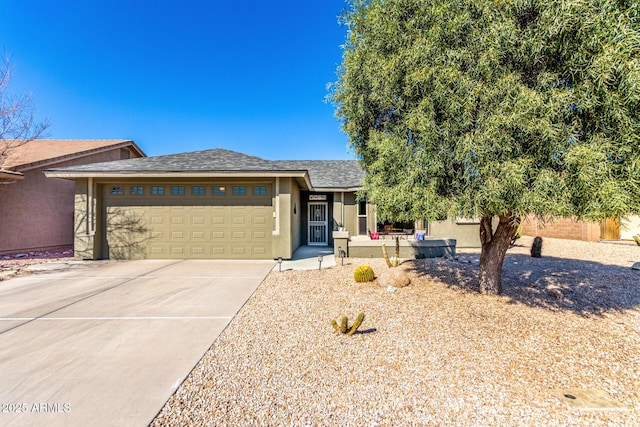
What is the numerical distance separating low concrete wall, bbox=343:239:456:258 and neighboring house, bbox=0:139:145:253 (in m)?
14.1

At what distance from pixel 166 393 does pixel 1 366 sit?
2243 millimetres

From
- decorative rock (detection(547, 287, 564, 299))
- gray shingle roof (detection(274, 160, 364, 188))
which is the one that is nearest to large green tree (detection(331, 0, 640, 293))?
decorative rock (detection(547, 287, 564, 299))

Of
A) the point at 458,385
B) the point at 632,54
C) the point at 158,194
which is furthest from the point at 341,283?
the point at 158,194

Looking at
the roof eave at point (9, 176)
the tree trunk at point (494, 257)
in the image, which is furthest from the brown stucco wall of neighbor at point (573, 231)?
the roof eave at point (9, 176)

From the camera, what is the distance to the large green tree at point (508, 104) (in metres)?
3.37

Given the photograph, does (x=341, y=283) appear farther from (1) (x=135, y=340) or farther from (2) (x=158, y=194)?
(2) (x=158, y=194)

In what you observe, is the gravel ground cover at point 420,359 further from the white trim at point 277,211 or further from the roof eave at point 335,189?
the roof eave at point 335,189

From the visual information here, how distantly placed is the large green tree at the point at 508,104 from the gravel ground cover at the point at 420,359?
186 cm

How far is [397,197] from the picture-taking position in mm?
4668

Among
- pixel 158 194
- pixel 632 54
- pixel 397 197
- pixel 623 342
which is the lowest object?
pixel 623 342

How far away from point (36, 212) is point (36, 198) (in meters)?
0.64

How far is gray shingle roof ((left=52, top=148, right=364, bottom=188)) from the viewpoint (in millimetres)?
9531

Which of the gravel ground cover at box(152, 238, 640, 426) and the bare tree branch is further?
the bare tree branch

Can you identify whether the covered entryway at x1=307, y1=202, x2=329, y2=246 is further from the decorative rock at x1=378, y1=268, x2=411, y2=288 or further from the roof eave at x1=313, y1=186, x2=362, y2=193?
the decorative rock at x1=378, y1=268, x2=411, y2=288
